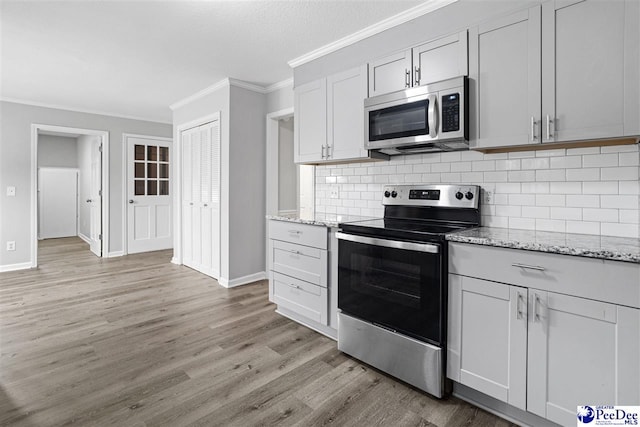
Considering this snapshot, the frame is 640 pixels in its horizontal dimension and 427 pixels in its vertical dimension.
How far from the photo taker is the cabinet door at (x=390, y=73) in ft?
7.75

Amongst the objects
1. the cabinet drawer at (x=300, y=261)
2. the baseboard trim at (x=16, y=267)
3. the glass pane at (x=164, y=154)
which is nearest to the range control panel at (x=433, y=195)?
the cabinet drawer at (x=300, y=261)

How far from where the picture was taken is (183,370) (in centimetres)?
217

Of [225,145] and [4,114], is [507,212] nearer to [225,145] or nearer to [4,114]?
[225,145]

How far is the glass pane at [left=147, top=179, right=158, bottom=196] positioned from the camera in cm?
621

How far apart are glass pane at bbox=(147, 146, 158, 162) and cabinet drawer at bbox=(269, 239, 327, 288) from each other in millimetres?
4405

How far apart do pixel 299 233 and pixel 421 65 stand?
1545mm

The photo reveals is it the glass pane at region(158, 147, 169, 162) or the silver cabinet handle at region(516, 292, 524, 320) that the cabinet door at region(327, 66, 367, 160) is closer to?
the silver cabinet handle at region(516, 292, 524, 320)

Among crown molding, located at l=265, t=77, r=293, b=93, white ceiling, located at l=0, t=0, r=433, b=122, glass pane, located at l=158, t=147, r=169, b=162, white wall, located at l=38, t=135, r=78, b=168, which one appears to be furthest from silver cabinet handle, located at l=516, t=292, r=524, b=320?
white wall, located at l=38, t=135, r=78, b=168

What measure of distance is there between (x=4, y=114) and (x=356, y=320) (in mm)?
5824

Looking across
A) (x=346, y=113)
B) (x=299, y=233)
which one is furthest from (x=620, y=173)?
(x=299, y=233)

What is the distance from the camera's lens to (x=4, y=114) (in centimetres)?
477

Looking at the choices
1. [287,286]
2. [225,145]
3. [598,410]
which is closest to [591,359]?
[598,410]

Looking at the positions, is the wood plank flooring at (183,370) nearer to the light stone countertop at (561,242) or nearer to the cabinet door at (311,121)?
the light stone countertop at (561,242)

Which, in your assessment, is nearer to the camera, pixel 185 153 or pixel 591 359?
pixel 591 359
